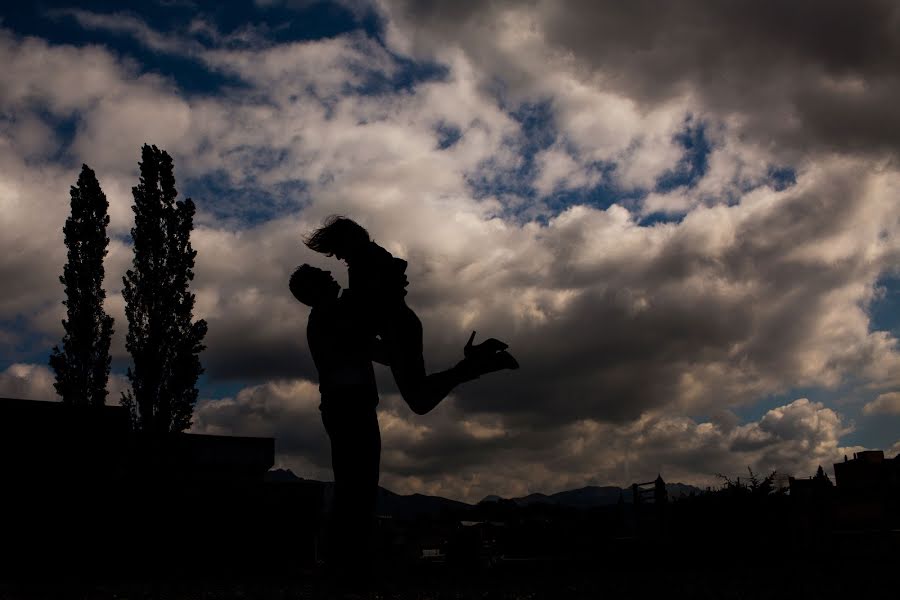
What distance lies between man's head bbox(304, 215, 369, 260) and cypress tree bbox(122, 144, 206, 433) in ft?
93.8

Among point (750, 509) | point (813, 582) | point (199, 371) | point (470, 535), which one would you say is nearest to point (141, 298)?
point (199, 371)

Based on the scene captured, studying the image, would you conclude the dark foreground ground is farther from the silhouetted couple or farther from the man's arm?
the man's arm

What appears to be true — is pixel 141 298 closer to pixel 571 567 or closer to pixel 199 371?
pixel 199 371

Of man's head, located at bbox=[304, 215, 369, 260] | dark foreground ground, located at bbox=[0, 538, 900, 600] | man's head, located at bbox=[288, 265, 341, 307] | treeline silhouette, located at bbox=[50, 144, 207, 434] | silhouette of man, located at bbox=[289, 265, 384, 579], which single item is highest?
treeline silhouette, located at bbox=[50, 144, 207, 434]

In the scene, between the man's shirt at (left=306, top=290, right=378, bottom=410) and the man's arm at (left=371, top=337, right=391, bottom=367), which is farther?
the man's arm at (left=371, top=337, right=391, bottom=367)

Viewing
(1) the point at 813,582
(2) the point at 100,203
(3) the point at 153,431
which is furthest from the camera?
(2) the point at 100,203

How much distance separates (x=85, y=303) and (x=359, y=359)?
31406 mm

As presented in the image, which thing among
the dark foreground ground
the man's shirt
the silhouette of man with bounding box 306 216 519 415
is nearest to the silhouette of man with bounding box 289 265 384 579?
the man's shirt

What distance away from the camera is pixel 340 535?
14.0 ft

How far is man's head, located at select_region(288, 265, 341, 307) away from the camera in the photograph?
4.70 m

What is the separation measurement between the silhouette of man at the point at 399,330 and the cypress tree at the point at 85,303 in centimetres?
2903

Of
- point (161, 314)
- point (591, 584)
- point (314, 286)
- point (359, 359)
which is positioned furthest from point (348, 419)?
point (161, 314)

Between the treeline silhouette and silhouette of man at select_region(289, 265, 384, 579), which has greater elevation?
the treeline silhouette

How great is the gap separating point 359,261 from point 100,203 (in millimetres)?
33290
